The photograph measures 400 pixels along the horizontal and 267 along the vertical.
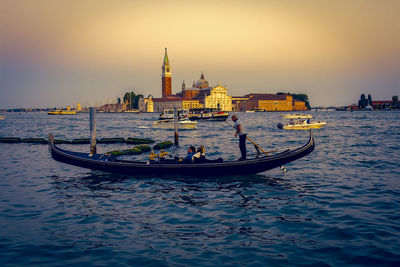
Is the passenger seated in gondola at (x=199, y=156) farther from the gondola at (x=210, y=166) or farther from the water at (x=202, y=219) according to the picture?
the water at (x=202, y=219)

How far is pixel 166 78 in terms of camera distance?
544 feet

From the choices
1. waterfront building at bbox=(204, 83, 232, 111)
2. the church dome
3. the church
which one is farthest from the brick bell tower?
waterfront building at bbox=(204, 83, 232, 111)

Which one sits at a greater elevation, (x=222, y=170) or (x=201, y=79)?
(x=201, y=79)

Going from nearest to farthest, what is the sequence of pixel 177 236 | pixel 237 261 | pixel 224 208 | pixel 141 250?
1. pixel 237 261
2. pixel 141 250
3. pixel 177 236
4. pixel 224 208

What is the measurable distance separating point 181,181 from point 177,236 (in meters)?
5.06

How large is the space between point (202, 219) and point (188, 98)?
15776 cm

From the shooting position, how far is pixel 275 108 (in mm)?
169750

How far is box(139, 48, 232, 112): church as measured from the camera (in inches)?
6063

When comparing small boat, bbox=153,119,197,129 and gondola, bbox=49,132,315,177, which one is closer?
gondola, bbox=49,132,315,177

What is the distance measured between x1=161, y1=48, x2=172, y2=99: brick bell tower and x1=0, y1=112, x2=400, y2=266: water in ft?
509

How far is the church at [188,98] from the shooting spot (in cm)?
15400

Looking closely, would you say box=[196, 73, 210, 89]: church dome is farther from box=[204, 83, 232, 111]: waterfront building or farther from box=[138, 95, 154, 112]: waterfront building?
box=[138, 95, 154, 112]: waterfront building

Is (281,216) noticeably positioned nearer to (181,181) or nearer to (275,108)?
(181,181)

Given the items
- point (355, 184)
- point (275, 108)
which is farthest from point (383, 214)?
point (275, 108)
